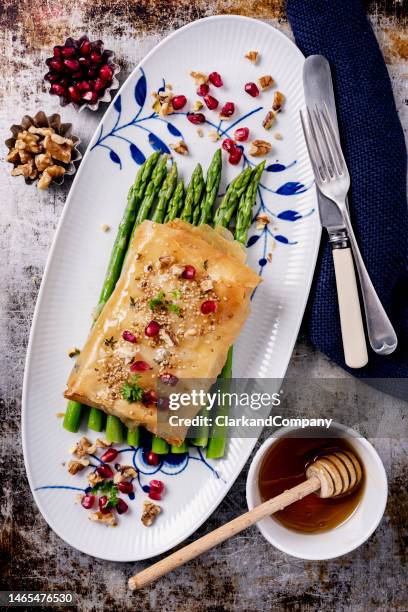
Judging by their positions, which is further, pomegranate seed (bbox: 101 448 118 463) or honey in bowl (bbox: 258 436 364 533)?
pomegranate seed (bbox: 101 448 118 463)

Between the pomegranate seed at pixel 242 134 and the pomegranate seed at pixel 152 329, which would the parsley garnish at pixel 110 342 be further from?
the pomegranate seed at pixel 242 134

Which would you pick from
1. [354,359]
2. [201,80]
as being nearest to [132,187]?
[201,80]

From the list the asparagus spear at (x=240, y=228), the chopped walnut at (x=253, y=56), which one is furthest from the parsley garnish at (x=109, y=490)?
the chopped walnut at (x=253, y=56)

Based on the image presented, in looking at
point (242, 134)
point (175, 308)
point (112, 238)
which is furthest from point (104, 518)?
point (242, 134)

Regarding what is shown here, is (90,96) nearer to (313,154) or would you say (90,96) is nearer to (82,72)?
(82,72)

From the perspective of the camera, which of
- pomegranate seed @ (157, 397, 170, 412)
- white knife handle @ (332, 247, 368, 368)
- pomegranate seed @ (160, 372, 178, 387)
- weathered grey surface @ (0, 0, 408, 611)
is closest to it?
pomegranate seed @ (160, 372, 178, 387)

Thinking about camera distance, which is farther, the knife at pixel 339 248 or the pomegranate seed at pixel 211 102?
the pomegranate seed at pixel 211 102

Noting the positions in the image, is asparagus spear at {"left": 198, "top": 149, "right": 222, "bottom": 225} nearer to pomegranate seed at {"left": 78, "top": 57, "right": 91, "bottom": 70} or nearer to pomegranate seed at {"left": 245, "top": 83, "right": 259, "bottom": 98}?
pomegranate seed at {"left": 245, "top": 83, "right": 259, "bottom": 98}

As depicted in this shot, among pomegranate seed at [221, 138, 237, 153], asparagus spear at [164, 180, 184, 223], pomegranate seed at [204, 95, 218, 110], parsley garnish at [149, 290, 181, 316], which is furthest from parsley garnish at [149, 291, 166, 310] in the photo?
pomegranate seed at [204, 95, 218, 110]
